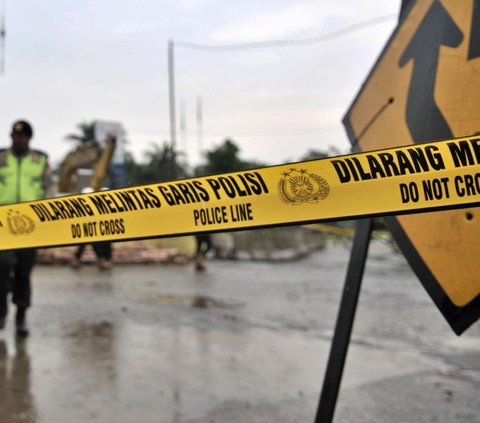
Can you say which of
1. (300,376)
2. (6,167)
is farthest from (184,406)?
(6,167)

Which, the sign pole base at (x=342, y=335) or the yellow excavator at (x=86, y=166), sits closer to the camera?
the sign pole base at (x=342, y=335)

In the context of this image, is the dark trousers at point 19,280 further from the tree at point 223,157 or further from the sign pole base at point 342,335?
the tree at point 223,157

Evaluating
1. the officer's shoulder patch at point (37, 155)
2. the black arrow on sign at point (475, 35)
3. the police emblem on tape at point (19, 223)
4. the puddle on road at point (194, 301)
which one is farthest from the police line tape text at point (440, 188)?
the puddle on road at point (194, 301)

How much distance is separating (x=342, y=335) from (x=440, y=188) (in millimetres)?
Result: 1155

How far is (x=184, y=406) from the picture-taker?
153 inches

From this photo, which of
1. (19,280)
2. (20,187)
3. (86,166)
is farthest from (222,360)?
(86,166)

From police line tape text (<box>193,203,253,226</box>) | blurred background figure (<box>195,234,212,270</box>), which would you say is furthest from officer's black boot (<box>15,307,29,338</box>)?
blurred background figure (<box>195,234,212,270</box>)

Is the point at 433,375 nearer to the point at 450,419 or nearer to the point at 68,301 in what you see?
the point at 450,419

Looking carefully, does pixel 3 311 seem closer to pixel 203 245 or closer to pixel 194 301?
pixel 194 301

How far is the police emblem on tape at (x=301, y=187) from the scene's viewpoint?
2.40 meters

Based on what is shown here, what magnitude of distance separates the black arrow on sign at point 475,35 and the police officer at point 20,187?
402cm

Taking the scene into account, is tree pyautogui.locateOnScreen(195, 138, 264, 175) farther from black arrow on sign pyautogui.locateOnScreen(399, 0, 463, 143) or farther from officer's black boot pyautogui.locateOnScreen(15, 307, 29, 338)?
black arrow on sign pyautogui.locateOnScreen(399, 0, 463, 143)

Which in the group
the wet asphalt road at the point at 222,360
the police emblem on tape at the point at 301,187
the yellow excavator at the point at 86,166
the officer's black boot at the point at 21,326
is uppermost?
the yellow excavator at the point at 86,166

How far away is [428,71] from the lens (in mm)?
2959
